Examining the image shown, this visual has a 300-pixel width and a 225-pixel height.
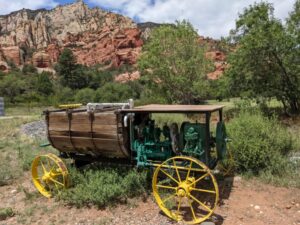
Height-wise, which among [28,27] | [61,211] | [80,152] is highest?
[28,27]

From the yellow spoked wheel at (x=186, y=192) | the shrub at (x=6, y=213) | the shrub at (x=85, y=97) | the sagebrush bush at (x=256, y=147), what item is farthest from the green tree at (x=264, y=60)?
the shrub at (x=85, y=97)

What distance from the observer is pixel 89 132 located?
222 inches

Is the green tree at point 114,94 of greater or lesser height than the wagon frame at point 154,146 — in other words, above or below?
A: above

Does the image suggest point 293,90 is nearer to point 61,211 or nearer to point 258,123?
point 258,123

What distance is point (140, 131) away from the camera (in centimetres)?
566

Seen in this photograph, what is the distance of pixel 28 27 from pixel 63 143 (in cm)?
15377

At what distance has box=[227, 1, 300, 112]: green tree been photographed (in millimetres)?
14375

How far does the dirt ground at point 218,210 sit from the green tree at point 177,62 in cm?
1579

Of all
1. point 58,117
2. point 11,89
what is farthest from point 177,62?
point 11,89

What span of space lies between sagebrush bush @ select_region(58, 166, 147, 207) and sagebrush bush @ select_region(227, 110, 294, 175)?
7.19 feet

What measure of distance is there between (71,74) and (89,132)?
67.7 m

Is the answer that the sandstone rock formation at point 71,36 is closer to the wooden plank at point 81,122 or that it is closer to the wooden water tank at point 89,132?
the wooden water tank at point 89,132

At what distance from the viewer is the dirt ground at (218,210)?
4.81m

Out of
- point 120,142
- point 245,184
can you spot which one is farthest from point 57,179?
point 245,184
